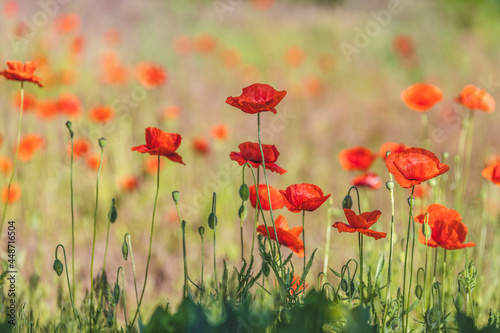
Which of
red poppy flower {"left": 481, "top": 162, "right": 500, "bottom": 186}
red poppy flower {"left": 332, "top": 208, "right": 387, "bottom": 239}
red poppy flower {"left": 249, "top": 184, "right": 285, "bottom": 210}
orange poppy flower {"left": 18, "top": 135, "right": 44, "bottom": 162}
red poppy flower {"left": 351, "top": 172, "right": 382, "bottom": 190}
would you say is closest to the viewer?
red poppy flower {"left": 332, "top": 208, "right": 387, "bottom": 239}

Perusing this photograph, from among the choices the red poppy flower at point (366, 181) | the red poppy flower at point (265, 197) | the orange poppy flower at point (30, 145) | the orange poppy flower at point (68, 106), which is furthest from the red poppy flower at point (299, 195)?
the orange poppy flower at point (68, 106)

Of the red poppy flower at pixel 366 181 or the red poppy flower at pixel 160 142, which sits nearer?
the red poppy flower at pixel 160 142

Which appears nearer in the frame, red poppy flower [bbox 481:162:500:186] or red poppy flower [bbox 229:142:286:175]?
red poppy flower [bbox 229:142:286:175]

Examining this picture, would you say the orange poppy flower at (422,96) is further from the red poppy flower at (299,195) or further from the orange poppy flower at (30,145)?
the orange poppy flower at (30,145)

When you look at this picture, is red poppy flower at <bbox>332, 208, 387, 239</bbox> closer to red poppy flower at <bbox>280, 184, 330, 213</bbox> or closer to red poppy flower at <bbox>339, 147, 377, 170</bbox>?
red poppy flower at <bbox>280, 184, 330, 213</bbox>

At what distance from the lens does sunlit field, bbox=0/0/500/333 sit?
3.84 feet

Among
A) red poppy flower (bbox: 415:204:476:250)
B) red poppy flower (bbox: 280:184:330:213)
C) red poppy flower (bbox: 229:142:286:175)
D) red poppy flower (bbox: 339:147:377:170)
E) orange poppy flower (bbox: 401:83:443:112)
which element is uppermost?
orange poppy flower (bbox: 401:83:443:112)

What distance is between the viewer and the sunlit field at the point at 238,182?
1.17 meters

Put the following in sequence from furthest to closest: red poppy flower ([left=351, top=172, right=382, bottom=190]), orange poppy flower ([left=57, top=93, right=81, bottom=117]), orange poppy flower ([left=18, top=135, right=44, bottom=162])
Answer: orange poppy flower ([left=57, top=93, right=81, bottom=117])
orange poppy flower ([left=18, top=135, right=44, bottom=162])
red poppy flower ([left=351, top=172, right=382, bottom=190])

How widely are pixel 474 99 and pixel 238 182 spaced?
2033 millimetres

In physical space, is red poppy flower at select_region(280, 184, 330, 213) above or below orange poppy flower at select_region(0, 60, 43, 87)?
below

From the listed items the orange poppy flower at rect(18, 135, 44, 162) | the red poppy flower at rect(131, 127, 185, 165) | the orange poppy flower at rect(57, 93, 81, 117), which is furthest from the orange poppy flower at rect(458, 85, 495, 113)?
the orange poppy flower at rect(57, 93, 81, 117)

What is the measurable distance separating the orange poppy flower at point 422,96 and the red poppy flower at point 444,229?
0.55 meters

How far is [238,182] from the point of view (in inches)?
141
